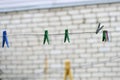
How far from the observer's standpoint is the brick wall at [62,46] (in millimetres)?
5258

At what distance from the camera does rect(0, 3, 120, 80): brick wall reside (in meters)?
5.26

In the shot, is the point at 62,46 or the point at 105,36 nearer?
the point at 105,36

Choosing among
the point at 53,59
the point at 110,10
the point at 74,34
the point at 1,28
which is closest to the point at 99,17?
the point at 110,10

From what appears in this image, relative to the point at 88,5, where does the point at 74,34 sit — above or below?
below

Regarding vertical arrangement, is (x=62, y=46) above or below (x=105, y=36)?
below

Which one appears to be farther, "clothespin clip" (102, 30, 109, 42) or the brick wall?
→ the brick wall

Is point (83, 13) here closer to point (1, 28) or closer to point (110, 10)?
point (110, 10)

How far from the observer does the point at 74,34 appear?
547cm

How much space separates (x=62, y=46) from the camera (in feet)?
18.2

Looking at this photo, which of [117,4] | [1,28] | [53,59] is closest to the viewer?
[117,4]

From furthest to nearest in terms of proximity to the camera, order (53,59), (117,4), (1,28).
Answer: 1. (1,28)
2. (53,59)
3. (117,4)

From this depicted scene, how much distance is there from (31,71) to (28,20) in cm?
119

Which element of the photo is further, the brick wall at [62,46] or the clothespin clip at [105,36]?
the brick wall at [62,46]

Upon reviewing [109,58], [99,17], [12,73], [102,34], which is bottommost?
[12,73]
